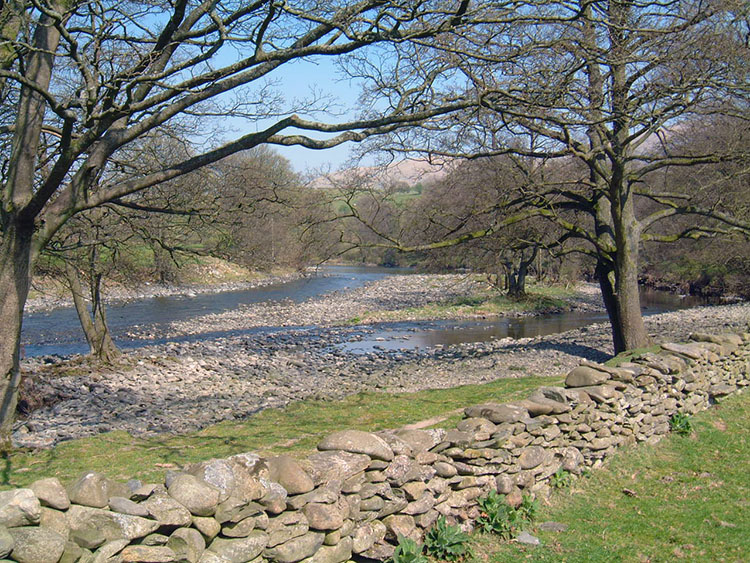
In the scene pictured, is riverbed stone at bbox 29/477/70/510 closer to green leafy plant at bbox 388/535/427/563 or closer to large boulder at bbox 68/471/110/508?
large boulder at bbox 68/471/110/508

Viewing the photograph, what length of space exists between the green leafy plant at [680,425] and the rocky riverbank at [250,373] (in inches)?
171

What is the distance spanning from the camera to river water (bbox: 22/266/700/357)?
797 inches

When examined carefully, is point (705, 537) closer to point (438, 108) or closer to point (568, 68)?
point (438, 108)

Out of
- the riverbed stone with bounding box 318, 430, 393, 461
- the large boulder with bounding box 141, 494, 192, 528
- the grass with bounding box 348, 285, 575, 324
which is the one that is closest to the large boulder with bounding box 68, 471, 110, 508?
the large boulder with bounding box 141, 494, 192, 528

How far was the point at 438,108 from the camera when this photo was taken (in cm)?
674

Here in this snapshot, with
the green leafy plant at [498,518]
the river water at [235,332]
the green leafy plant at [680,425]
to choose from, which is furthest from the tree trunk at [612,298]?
the green leafy plant at [498,518]

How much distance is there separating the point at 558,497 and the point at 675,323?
1632 cm

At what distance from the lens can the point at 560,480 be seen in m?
6.42

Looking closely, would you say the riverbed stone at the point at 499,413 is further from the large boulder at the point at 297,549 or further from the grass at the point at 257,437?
the large boulder at the point at 297,549

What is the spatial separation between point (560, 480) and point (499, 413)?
114 centimetres

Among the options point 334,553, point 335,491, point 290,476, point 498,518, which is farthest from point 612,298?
point 290,476

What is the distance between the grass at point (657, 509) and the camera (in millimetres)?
5191

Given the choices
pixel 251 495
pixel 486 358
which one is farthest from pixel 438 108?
pixel 486 358

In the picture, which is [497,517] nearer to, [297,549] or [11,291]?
[297,549]
